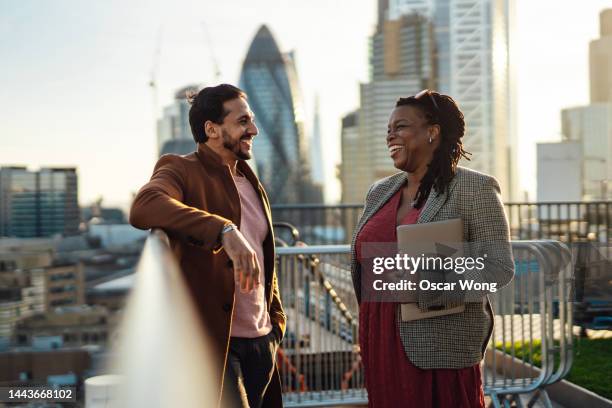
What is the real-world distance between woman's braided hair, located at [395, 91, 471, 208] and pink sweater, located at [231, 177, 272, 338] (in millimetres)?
575

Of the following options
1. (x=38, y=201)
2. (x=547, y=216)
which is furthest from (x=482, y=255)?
(x=38, y=201)

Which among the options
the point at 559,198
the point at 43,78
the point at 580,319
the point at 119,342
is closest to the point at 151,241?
the point at 119,342

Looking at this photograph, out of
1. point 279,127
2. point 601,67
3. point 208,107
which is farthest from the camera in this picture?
point 279,127

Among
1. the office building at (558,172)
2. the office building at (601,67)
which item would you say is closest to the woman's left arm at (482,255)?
the office building at (558,172)

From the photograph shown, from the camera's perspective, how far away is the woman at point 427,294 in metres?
2.36

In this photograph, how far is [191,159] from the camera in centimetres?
233

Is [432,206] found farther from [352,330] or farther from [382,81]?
[382,81]

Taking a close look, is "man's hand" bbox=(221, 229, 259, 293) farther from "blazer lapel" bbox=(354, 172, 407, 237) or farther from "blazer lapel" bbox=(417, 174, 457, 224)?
"blazer lapel" bbox=(354, 172, 407, 237)

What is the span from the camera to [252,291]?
2270mm

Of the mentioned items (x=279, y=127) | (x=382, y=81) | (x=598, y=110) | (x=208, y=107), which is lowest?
(x=208, y=107)

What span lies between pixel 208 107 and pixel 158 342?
3.49 ft

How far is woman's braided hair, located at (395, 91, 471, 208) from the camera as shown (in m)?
2.51

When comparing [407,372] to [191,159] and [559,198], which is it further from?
[559,198]

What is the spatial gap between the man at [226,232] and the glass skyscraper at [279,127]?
123456mm
